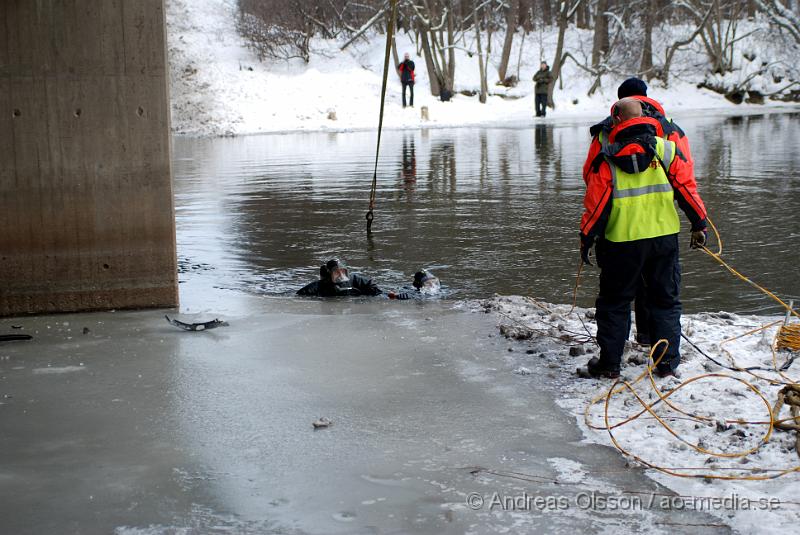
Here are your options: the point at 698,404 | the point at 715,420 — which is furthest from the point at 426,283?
the point at 715,420

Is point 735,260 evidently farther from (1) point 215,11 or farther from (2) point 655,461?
(1) point 215,11

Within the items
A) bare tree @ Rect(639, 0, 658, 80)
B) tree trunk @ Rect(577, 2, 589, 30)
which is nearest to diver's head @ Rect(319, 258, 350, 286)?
bare tree @ Rect(639, 0, 658, 80)

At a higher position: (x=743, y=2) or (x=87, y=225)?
(x=743, y=2)

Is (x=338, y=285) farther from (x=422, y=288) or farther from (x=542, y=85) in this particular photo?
(x=542, y=85)

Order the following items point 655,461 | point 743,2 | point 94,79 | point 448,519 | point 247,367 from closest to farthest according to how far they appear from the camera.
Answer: point 448,519 → point 655,461 → point 247,367 → point 94,79 → point 743,2

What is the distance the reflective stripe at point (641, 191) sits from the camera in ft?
17.7

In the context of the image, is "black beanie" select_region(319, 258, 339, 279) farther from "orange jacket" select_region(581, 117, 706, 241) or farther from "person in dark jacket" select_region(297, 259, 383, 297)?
"orange jacket" select_region(581, 117, 706, 241)

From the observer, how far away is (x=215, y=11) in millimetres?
62500

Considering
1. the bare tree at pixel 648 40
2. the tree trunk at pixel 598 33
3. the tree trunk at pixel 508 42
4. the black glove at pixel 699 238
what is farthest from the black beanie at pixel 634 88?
the bare tree at pixel 648 40

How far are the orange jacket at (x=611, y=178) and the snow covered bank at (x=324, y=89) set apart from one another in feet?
103

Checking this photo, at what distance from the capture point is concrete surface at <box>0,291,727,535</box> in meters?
3.77

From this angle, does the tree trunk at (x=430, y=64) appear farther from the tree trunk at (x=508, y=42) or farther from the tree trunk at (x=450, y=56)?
the tree trunk at (x=508, y=42)

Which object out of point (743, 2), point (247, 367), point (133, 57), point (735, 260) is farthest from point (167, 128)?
point (743, 2)

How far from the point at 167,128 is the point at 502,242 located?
4.62 m
